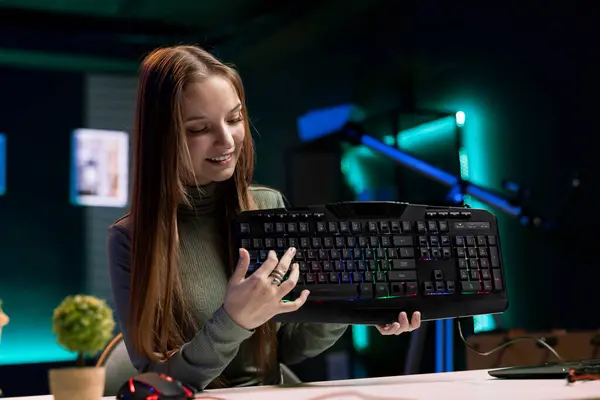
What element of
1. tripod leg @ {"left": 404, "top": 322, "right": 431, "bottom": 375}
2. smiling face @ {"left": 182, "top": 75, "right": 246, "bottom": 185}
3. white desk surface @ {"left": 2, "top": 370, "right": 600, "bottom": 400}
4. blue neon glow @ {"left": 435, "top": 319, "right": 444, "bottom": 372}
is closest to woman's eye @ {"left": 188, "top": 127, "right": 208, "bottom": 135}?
smiling face @ {"left": 182, "top": 75, "right": 246, "bottom": 185}

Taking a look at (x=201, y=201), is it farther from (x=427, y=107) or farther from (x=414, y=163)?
(x=427, y=107)

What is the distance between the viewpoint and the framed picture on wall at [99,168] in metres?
3.99

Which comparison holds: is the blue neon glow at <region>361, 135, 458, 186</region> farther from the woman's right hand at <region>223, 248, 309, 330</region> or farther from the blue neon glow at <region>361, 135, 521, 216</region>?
the woman's right hand at <region>223, 248, 309, 330</region>

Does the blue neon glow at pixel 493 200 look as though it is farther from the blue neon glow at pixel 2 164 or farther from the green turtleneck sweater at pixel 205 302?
the blue neon glow at pixel 2 164

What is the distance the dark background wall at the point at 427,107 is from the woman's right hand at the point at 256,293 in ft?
6.38

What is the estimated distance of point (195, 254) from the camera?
4.22ft

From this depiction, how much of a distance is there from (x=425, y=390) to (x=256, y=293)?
0.81 ft

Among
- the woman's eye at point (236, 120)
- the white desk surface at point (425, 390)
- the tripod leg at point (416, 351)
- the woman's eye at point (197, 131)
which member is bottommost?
the tripod leg at point (416, 351)

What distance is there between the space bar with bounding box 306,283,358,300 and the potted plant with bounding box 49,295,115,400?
35 centimetres

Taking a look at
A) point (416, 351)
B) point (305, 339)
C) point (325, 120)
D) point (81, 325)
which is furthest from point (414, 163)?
point (81, 325)

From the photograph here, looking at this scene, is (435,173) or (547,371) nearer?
(547,371)

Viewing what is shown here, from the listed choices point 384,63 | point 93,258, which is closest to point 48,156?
point 93,258

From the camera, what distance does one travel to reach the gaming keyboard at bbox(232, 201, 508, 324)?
3.51 feet

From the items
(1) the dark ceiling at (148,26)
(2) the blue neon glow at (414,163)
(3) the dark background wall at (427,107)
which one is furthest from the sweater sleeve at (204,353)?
(1) the dark ceiling at (148,26)
